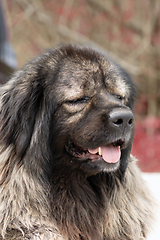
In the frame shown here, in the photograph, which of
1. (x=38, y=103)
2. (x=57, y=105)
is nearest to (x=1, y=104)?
(x=38, y=103)

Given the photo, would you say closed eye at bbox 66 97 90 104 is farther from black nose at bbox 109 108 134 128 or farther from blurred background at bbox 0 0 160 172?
blurred background at bbox 0 0 160 172

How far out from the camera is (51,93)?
2527 mm

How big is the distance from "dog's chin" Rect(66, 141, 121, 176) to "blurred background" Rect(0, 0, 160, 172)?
5.90 m

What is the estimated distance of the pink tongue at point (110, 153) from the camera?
8.06ft

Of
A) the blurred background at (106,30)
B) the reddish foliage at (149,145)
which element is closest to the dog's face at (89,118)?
the reddish foliage at (149,145)

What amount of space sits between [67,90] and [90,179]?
861mm

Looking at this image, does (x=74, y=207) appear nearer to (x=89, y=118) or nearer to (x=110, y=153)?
(x=110, y=153)

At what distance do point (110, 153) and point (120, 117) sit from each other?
15.4 inches

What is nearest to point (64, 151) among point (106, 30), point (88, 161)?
point (88, 161)

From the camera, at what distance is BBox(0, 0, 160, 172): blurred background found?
340 inches

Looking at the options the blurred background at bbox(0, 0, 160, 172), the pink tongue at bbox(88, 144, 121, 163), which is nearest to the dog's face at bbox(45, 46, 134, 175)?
the pink tongue at bbox(88, 144, 121, 163)

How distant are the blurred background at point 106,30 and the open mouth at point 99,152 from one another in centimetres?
583

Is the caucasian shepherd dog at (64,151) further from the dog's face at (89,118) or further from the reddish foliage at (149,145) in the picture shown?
the reddish foliage at (149,145)

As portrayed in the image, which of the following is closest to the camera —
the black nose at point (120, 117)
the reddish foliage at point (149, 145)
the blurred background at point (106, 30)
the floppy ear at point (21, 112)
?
the black nose at point (120, 117)
